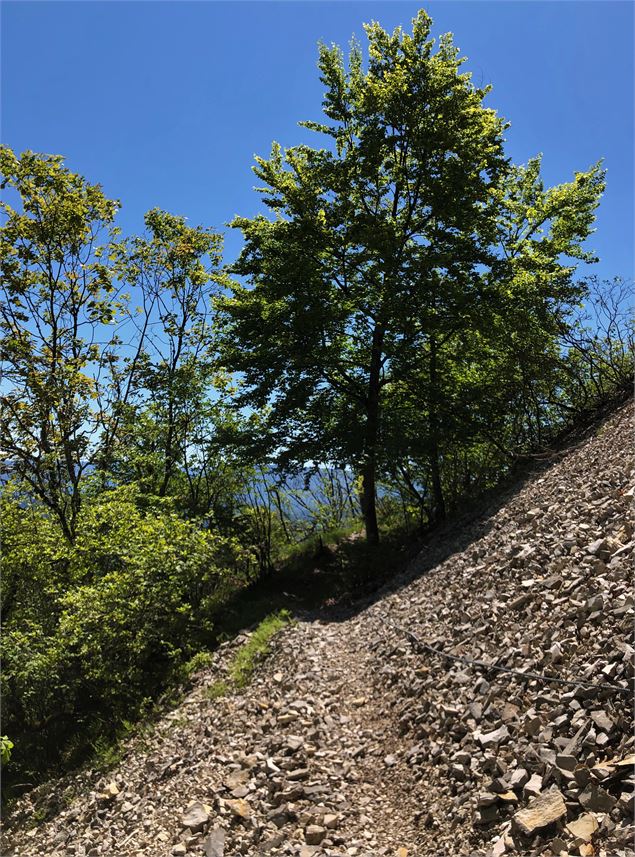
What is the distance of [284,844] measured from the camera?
4219 mm

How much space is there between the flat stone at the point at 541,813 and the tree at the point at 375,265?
8087 millimetres

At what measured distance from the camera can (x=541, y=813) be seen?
3293 millimetres

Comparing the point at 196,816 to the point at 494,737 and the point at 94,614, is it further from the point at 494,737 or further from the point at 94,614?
the point at 94,614

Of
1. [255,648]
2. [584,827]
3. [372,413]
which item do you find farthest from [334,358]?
[584,827]

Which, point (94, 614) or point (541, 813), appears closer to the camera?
point (541, 813)

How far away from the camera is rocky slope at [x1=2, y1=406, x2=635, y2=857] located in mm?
3559

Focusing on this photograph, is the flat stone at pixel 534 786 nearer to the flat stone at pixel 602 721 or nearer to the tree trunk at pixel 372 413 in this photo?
the flat stone at pixel 602 721

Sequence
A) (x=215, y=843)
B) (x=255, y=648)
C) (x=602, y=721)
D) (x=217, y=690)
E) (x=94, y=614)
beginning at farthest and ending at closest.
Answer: (x=255, y=648)
(x=94, y=614)
(x=217, y=690)
(x=215, y=843)
(x=602, y=721)

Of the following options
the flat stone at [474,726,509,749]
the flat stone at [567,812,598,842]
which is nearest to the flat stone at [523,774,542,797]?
the flat stone at [567,812,598,842]

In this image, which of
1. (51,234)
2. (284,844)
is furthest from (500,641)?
(51,234)

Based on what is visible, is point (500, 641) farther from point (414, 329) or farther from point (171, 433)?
point (171, 433)

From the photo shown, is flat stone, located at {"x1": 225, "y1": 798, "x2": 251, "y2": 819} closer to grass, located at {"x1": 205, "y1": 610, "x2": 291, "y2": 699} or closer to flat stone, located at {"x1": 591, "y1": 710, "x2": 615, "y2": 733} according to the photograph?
grass, located at {"x1": 205, "y1": 610, "x2": 291, "y2": 699}

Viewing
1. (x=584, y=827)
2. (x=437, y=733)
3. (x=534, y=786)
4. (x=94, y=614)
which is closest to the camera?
(x=584, y=827)

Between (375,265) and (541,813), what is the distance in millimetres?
10132
